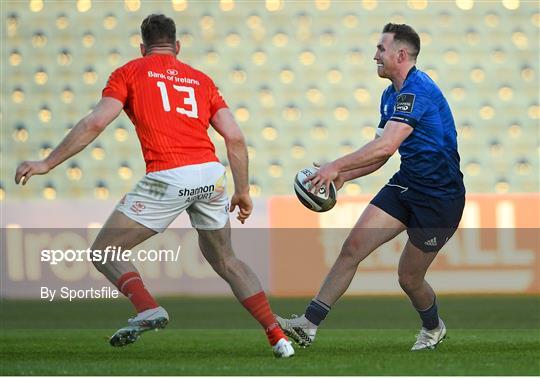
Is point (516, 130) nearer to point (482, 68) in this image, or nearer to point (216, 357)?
point (482, 68)

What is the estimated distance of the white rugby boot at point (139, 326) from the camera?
18.9ft

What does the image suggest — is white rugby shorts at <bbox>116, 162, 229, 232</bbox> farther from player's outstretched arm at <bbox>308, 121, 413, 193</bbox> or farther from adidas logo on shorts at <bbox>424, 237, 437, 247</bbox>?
adidas logo on shorts at <bbox>424, 237, 437, 247</bbox>

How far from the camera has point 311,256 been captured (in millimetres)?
13953

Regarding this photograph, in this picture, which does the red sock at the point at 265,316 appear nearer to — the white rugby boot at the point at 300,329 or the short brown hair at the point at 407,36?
the white rugby boot at the point at 300,329

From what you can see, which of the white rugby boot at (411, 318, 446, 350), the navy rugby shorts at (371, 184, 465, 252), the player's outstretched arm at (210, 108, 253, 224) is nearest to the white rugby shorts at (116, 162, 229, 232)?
the player's outstretched arm at (210, 108, 253, 224)

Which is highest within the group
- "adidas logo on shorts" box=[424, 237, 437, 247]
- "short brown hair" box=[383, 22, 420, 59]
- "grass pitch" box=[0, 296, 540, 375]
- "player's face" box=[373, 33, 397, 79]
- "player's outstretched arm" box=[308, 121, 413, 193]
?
"short brown hair" box=[383, 22, 420, 59]

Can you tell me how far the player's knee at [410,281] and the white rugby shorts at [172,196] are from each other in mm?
1248

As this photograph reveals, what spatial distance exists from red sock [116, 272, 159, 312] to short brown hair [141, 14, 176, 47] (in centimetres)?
124

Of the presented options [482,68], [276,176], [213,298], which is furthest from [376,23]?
[213,298]

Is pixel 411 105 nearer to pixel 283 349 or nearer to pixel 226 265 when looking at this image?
pixel 226 265

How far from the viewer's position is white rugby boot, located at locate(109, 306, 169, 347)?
5764 millimetres

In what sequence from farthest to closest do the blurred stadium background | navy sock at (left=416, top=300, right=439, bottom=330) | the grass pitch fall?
the blurred stadium background → navy sock at (left=416, top=300, right=439, bottom=330) → the grass pitch

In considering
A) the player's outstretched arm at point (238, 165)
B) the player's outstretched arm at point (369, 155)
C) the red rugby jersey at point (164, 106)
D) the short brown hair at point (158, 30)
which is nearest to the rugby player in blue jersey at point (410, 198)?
the player's outstretched arm at point (369, 155)

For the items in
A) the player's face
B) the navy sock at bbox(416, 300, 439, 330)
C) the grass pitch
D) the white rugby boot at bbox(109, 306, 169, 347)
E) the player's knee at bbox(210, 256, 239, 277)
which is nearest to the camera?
the grass pitch
